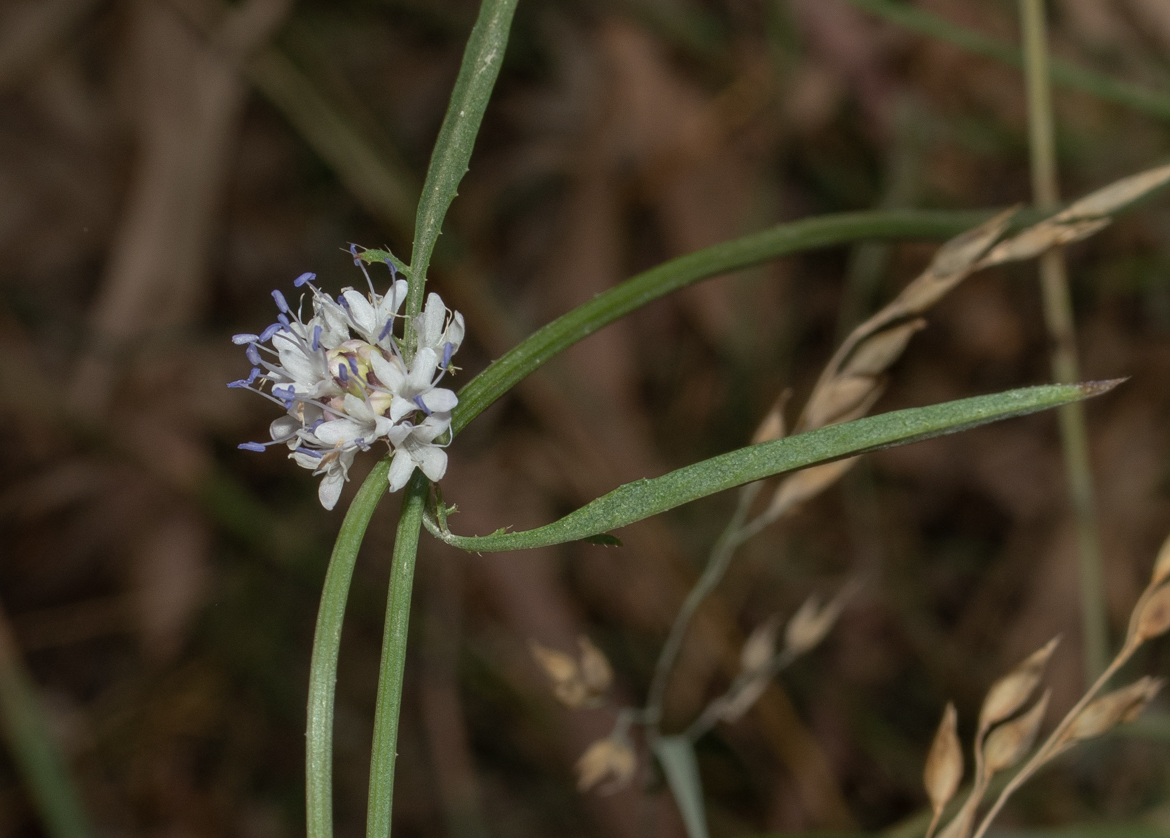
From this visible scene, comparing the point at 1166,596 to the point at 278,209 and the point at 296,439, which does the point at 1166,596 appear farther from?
the point at 278,209

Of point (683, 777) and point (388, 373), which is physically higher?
point (388, 373)

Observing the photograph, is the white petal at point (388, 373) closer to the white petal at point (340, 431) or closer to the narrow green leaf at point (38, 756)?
the white petal at point (340, 431)

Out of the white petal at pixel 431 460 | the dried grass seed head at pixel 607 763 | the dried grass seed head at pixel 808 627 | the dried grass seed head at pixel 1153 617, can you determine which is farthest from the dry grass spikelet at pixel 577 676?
the dried grass seed head at pixel 1153 617

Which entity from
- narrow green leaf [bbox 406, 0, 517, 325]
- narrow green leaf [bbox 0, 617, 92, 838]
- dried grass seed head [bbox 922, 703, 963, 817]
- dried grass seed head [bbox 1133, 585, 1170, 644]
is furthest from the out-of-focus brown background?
narrow green leaf [bbox 406, 0, 517, 325]

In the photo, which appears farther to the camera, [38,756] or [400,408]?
[38,756]

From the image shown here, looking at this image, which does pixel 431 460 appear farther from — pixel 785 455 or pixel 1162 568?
pixel 1162 568

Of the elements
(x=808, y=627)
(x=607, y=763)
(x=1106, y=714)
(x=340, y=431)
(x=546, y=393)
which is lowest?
(x=1106, y=714)

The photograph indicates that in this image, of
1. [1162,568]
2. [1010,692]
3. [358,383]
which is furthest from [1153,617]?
[358,383]

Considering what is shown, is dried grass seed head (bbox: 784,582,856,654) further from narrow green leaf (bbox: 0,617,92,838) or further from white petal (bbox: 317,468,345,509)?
narrow green leaf (bbox: 0,617,92,838)
